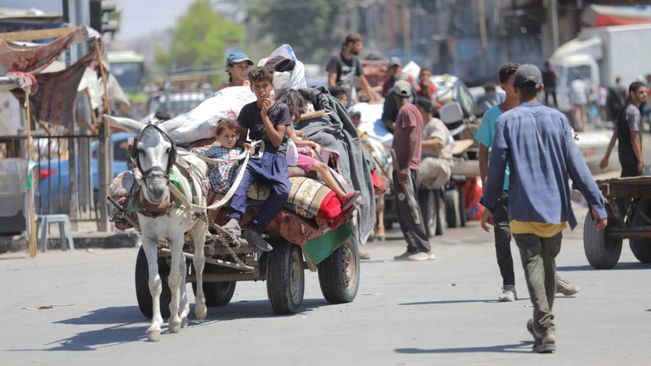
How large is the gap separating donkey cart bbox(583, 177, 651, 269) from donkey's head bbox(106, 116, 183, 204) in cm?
588

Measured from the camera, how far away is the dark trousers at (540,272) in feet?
30.8

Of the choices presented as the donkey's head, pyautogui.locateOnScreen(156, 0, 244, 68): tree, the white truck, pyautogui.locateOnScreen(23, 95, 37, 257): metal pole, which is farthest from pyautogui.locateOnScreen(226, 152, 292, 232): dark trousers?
pyautogui.locateOnScreen(156, 0, 244, 68): tree

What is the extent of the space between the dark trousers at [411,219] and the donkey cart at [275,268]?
13.8 feet

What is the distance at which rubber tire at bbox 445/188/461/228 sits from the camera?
22969mm

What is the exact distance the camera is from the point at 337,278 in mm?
12773

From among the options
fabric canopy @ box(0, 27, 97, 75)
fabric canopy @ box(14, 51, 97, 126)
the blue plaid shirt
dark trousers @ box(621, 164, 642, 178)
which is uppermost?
fabric canopy @ box(0, 27, 97, 75)

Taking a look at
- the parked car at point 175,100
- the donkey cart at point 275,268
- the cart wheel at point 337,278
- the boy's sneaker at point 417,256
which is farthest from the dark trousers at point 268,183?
the parked car at point 175,100

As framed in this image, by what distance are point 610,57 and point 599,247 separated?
39.6 metres

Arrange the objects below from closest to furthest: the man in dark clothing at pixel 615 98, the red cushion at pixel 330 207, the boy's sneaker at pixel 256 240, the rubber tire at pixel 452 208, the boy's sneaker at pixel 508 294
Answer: the boy's sneaker at pixel 256 240 → the red cushion at pixel 330 207 → the boy's sneaker at pixel 508 294 → the rubber tire at pixel 452 208 → the man in dark clothing at pixel 615 98

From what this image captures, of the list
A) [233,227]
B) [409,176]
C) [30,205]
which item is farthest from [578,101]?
[233,227]

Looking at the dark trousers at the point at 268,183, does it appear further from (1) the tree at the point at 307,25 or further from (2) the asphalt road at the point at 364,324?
(1) the tree at the point at 307,25

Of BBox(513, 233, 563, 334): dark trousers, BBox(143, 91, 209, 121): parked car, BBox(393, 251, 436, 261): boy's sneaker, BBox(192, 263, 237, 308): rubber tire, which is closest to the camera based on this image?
BBox(513, 233, 563, 334): dark trousers

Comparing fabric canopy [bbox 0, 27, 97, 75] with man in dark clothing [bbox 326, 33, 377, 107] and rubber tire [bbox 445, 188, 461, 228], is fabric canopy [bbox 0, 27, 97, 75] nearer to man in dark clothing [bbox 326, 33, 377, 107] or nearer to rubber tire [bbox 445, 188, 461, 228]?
man in dark clothing [bbox 326, 33, 377, 107]

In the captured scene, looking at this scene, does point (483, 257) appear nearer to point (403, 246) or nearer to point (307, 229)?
point (403, 246)
